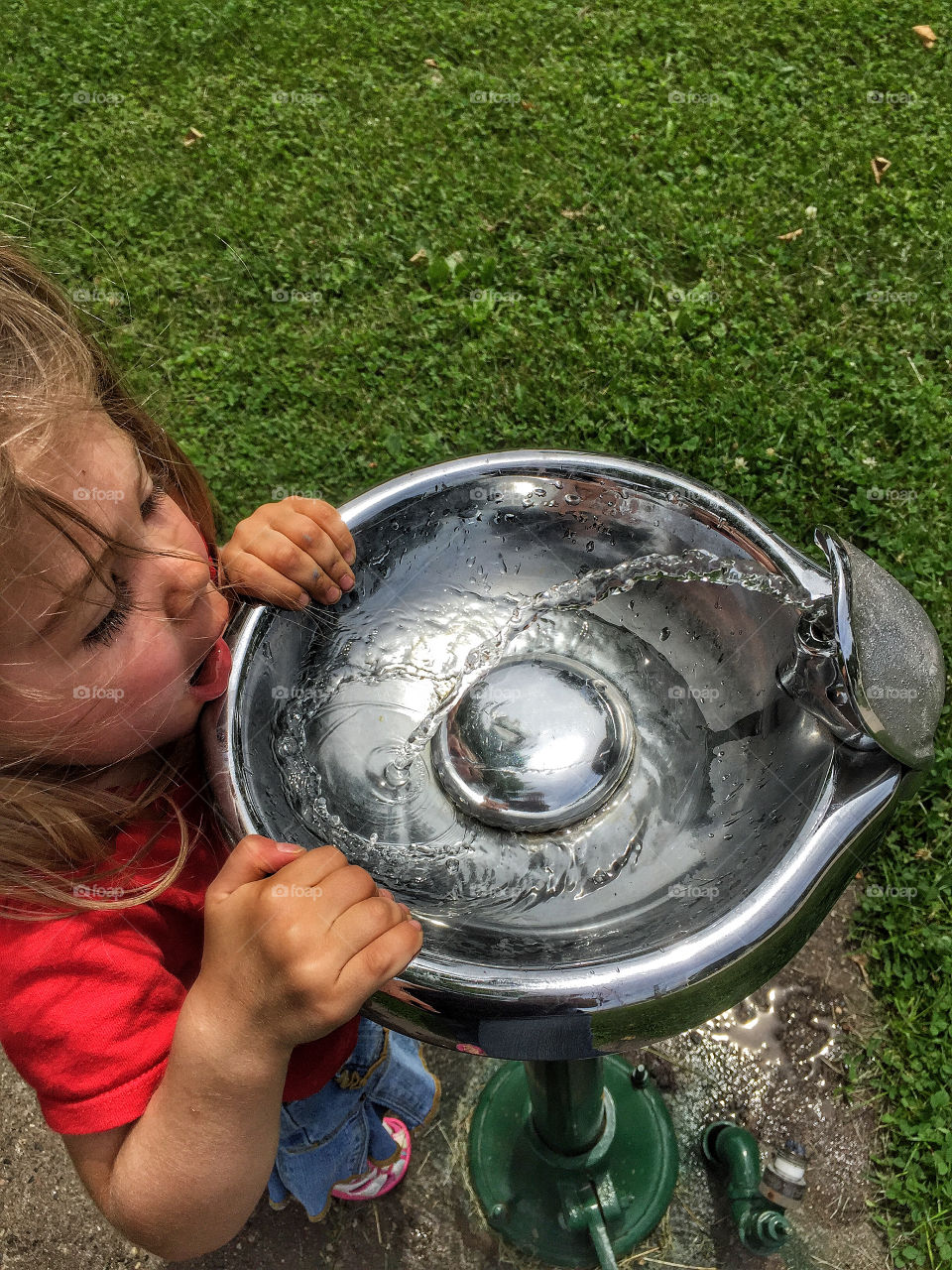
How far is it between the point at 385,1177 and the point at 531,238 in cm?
241

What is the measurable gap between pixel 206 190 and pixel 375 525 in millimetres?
2385

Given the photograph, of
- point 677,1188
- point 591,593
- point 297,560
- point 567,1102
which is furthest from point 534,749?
point 677,1188

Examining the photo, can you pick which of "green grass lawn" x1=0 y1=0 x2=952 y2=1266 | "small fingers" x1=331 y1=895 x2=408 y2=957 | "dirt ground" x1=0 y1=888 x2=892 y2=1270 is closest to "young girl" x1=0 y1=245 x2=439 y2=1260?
"small fingers" x1=331 y1=895 x2=408 y2=957

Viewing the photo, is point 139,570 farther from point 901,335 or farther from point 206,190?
point 206,190

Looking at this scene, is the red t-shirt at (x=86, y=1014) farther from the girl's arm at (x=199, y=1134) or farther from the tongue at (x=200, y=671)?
the tongue at (x=200, y=671)

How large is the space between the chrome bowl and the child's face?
0.25 feet

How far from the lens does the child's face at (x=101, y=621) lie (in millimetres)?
857

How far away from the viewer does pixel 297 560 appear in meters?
1.18

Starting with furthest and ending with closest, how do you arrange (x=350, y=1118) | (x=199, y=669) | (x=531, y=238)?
(x=531, y=238) → (x=350, y=1118) → (x=199, y=669)

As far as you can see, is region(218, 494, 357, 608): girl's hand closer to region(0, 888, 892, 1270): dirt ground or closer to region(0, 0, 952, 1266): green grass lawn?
region(0, 888, 892, 1270): dirt ground

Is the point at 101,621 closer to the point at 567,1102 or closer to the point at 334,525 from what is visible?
the point at 334,525

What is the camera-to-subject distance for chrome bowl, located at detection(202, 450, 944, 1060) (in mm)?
860

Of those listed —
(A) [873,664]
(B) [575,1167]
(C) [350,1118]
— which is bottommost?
(B) [575,1167]

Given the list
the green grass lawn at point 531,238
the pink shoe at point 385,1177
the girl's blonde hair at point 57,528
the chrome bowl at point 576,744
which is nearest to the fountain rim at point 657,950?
the chrome bowl at point 576,744
